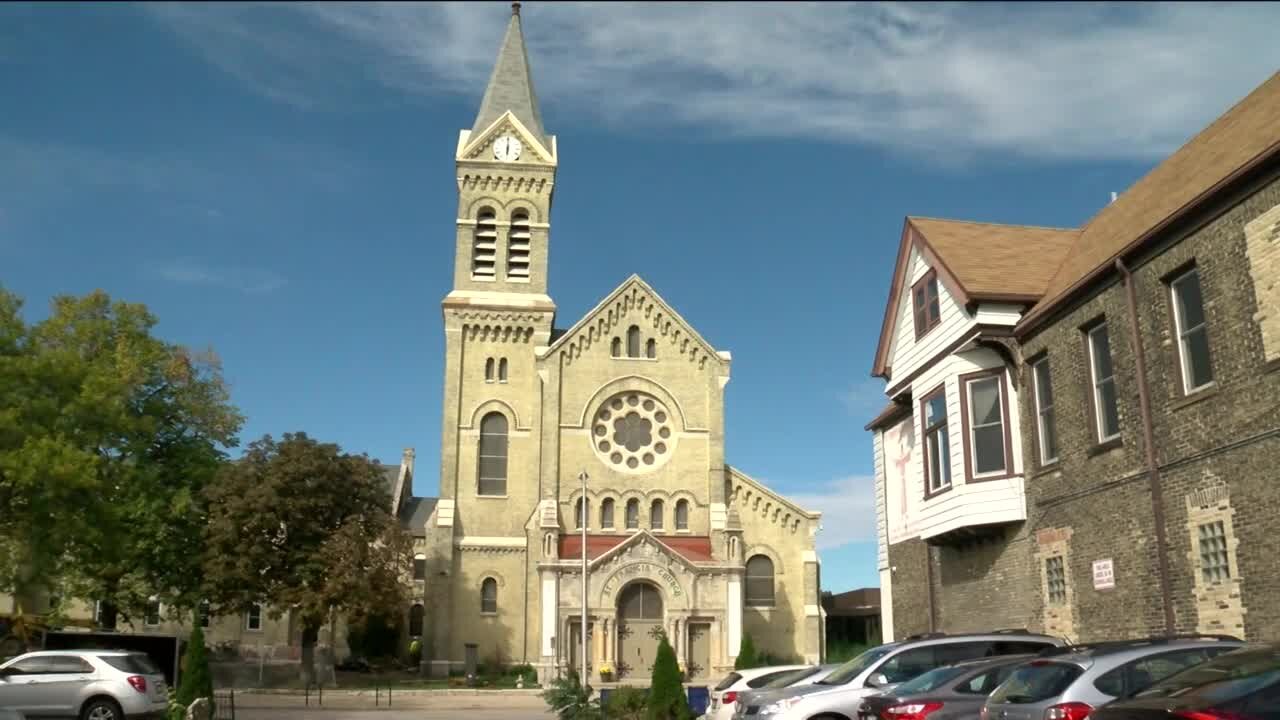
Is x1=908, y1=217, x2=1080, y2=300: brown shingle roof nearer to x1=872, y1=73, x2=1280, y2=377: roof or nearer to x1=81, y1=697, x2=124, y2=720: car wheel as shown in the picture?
x1=872, y1=73, x2=1280, y2=377: roof

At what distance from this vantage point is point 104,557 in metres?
37.1

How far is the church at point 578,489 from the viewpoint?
4584cm

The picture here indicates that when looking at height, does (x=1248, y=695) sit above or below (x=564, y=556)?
below

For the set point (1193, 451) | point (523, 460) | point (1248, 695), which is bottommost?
point (1248, 695)

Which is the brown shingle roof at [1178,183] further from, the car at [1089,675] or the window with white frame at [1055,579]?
the car at [1089,675]

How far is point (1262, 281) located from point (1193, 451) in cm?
259

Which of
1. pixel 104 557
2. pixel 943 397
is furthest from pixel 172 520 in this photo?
pixel 943 397

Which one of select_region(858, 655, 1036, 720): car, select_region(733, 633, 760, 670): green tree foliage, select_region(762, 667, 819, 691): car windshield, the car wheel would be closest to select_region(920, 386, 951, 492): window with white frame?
select_region(762, 667, 819, 691): car windshield

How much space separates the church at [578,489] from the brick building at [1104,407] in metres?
21.5

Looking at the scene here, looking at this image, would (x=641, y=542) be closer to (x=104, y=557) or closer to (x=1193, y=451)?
(x=104, y=557)

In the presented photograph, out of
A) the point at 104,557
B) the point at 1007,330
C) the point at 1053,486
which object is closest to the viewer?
the point at 1053,486

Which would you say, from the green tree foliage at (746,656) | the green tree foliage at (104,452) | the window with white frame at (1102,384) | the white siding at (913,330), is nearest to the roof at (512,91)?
the green tree foliage at (104,452)

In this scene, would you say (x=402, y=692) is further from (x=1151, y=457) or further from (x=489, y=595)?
(x=1151, y=457)

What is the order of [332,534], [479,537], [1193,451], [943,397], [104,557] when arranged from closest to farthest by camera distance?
[1193,451], [943,397], [104,557], [332,534], [479,537]
